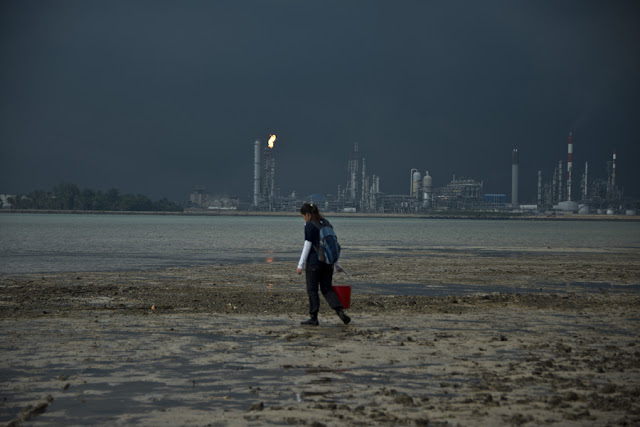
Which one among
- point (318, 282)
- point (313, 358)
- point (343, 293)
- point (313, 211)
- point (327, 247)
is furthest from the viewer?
point (343, 293)

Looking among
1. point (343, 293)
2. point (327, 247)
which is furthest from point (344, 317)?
point (327, 247)

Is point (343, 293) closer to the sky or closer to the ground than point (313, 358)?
closer to the sky

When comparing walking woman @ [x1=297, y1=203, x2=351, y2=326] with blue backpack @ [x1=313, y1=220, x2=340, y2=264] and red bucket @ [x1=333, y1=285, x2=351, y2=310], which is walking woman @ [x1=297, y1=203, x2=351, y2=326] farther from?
red bucket @ [x1=333, y1=285, x2=351, y2=310]

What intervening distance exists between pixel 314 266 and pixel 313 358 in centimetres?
285

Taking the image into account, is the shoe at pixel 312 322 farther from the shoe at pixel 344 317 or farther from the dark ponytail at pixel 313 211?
the dark ponytail at pixel 313 211

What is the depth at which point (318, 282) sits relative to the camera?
12.1 metres

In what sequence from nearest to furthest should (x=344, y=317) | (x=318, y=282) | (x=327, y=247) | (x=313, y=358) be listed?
1. (x=313, y=358)
2. (x=327, y=247)
3. (x=344, y=317)
4. (x=318, y=282)

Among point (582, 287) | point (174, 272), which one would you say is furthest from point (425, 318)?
point (174, 272)

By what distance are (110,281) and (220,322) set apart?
30.8ft

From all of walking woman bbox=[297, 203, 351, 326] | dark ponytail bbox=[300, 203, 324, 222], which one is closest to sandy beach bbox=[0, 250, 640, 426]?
walking woman bbox=[297, 203, 351, 326]

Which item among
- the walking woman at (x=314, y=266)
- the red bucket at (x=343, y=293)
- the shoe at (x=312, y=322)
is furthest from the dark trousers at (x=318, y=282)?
the red bucket at (x=343, y=293)

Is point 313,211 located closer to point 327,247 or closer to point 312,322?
point 327,247

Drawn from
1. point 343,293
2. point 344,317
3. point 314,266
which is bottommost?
point 344,317

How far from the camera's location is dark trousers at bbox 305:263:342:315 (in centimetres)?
1194
